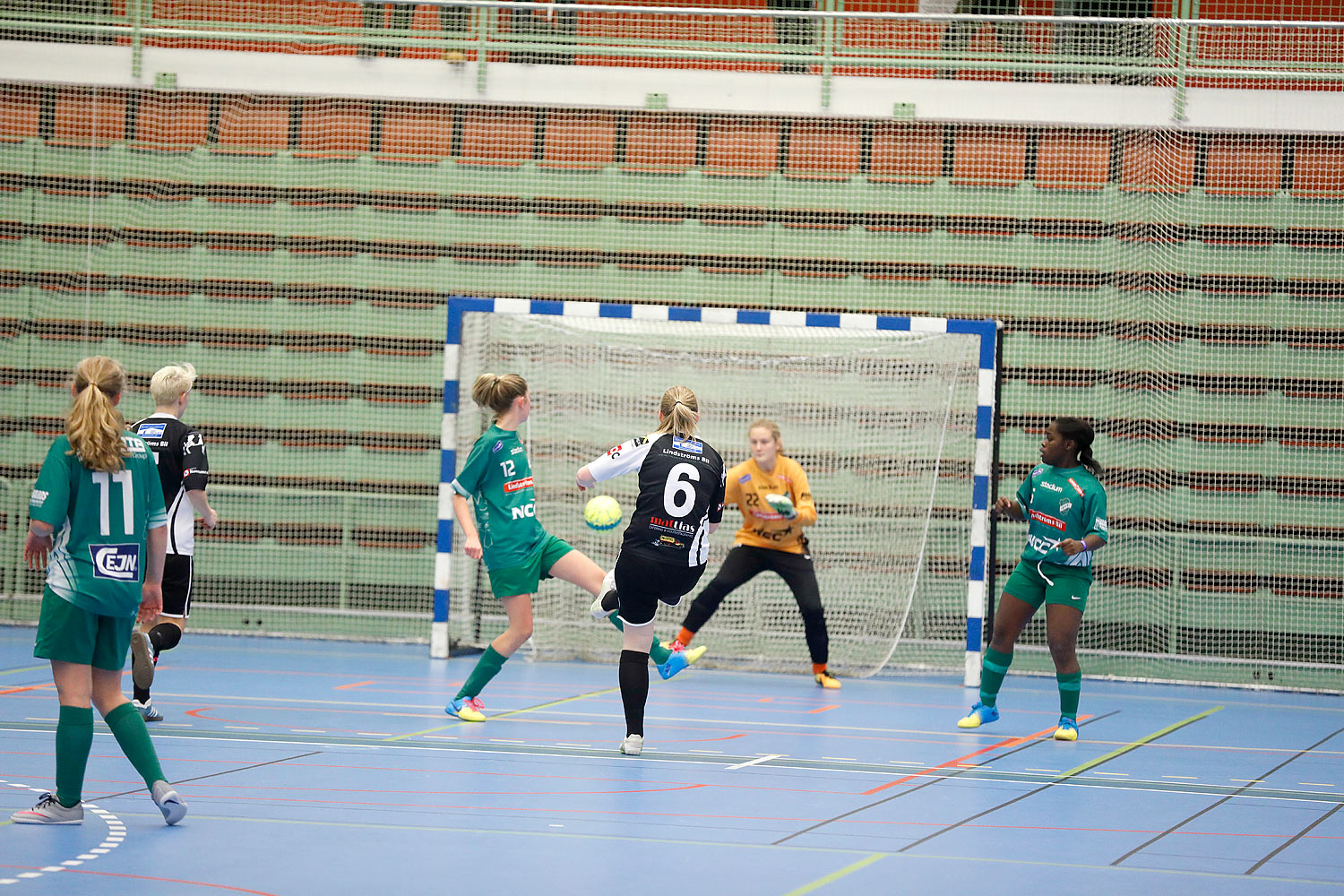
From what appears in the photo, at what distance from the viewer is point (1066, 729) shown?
816cm

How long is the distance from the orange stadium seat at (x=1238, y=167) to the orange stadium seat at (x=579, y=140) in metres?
5.61

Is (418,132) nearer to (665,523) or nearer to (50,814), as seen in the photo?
(665,523)

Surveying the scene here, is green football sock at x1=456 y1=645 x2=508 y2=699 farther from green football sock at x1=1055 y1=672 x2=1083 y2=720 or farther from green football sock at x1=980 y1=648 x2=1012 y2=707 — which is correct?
green football sock at x1=1055 y1=672 x2=1083 y2=720

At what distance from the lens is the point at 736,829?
5.47 metres

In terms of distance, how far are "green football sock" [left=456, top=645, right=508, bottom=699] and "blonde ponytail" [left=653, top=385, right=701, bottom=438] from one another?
1.77 meters

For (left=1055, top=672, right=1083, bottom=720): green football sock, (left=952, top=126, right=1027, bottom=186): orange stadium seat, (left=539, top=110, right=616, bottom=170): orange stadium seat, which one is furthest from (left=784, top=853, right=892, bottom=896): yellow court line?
(left=539, top=110, right=616, bottom=170): orange stadium seat

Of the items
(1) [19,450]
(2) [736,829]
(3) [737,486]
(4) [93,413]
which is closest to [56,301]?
(1) [19,450]

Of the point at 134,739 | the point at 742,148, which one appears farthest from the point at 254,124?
the point at 134,739

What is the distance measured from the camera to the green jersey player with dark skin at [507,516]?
7.76 metres

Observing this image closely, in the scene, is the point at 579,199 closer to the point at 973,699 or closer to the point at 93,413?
the point at 973,699

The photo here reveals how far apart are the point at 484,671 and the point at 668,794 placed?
2.07 meters

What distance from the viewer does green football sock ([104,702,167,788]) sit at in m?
5.02

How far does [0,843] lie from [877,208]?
10236mm

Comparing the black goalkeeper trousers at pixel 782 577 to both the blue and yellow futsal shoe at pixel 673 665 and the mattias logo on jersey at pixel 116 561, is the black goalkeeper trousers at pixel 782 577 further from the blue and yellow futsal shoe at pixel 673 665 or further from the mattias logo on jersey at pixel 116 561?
the mattias logo on jersey at pixel 116 561
